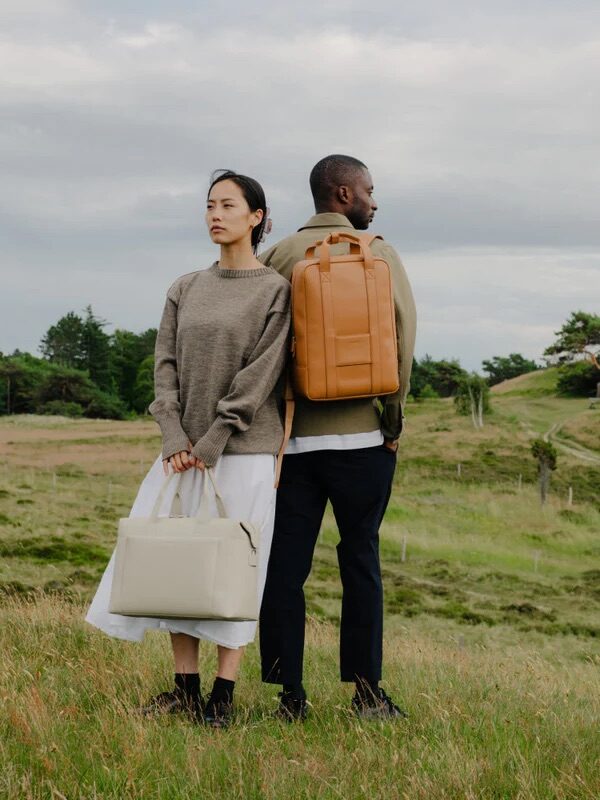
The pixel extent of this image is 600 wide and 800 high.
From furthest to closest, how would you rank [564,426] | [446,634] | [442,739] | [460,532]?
1. [564,426]
2. [460,532]
3. [446,634]
4. [442,739]

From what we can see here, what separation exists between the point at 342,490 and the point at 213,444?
0.67 m

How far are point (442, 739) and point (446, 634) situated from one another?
53.2 feet

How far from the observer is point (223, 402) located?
4168 millimetres

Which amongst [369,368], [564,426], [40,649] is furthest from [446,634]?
[564,426]

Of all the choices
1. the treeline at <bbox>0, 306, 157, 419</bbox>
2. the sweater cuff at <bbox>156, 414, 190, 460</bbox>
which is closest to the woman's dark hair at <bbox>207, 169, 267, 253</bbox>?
the sweater cuff at <bbox>156, 414, 190, 460</bbox>

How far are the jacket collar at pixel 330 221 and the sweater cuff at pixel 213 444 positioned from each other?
108 cm

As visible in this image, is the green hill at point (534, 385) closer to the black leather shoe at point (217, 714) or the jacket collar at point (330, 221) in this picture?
the jacket collar at point (330, 221)

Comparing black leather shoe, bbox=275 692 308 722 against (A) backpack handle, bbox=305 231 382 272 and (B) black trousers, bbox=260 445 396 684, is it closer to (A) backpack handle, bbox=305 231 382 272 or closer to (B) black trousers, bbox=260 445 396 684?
(B) black trousers, bbox=260 445 396 684

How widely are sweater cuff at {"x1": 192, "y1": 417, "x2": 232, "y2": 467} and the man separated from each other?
431mm

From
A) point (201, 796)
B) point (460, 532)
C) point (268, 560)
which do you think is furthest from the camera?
point (460, 532)

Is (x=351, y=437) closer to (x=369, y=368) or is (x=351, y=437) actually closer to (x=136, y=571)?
(x=369, y=368)

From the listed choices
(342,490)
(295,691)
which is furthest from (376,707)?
(342,490)

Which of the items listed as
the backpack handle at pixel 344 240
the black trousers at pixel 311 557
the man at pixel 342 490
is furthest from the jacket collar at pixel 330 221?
the black trousers at pixel 311 557

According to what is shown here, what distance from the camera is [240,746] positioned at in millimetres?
3674
